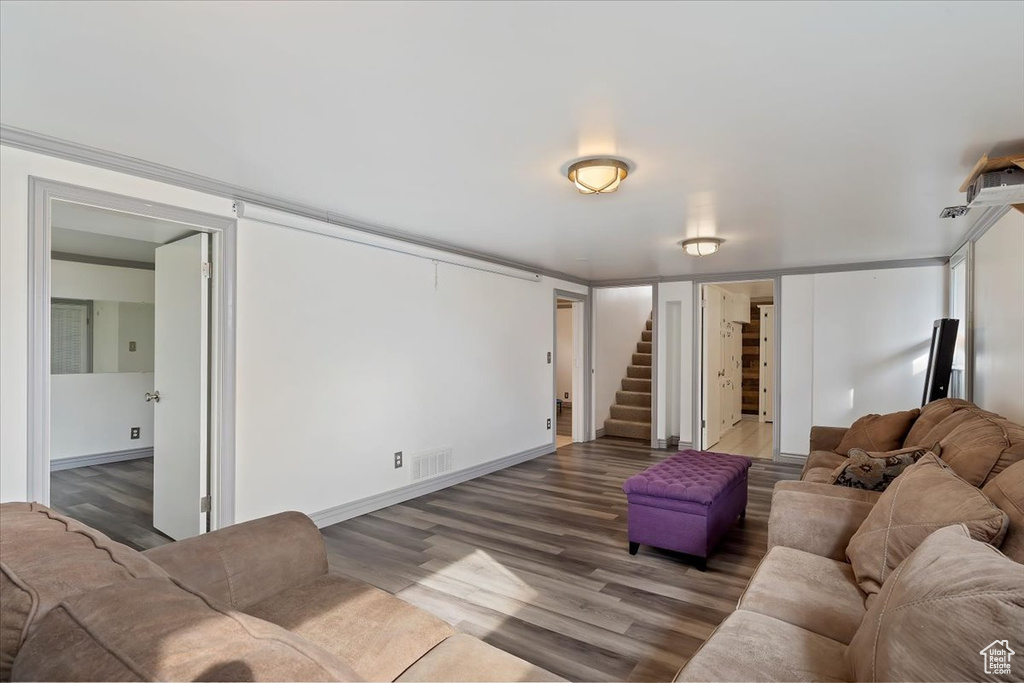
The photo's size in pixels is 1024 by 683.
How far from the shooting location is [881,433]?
12.0 ft

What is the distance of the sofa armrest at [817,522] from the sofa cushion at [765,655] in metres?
0.82

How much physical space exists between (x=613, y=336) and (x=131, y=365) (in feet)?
21.5

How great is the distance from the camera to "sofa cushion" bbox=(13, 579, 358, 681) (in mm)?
637

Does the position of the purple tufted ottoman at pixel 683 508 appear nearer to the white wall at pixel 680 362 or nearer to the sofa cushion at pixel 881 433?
the sofa cushion at pixel 881 433

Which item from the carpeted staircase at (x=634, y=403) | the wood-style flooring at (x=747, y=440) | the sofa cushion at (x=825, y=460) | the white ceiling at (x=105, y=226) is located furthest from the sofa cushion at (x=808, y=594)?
the carpeted staircase at (x=634, y=403)

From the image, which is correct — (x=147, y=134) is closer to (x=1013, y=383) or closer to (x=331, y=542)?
(x=331, y=542)

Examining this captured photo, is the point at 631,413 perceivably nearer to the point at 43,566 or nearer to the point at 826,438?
the point at 826,438

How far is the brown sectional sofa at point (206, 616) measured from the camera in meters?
0.67

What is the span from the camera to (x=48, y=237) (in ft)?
8.07

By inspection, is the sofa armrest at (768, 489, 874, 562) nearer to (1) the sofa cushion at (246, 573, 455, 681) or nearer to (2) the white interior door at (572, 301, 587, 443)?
(1) the sofa cushion at (246, 573, 455, 681)

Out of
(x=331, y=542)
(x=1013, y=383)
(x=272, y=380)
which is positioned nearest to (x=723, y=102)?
(x=1013, y=383)

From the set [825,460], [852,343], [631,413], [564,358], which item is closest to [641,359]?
[631,413]

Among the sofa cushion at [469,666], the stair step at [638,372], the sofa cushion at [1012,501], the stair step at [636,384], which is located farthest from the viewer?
the stair step at [638,372]

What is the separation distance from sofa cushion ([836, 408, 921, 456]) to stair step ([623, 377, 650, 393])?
4.27 meters
